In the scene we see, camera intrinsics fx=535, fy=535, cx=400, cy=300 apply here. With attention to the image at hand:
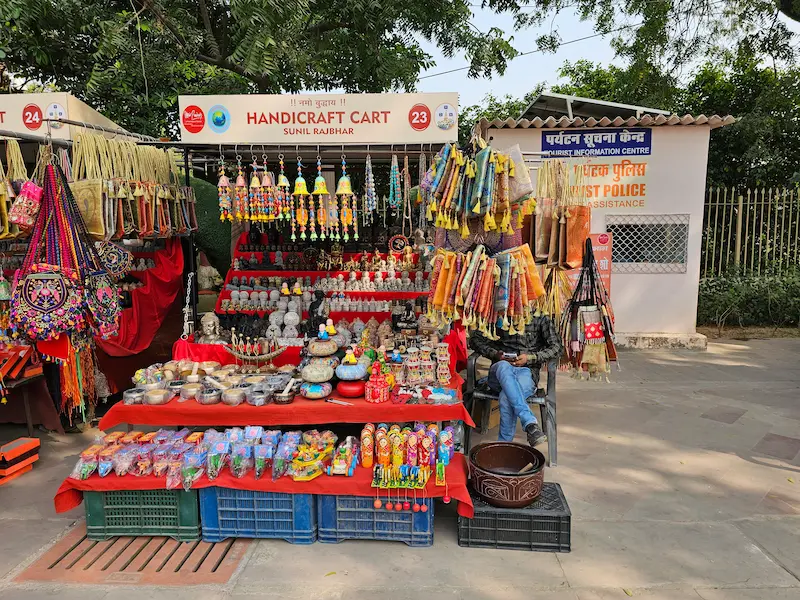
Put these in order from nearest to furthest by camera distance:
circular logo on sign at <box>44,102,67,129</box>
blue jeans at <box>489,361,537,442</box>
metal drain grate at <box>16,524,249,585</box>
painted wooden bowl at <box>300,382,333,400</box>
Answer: metal drain grate at <box>16,524,249,585</box> < painted wooden bowl at <box>300,382,333,400</box> < blue jeans at <box>489,361,537,442</box> < circular logo on sign at <box>44,102,67,129</box>

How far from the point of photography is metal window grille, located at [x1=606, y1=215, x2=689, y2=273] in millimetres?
7270

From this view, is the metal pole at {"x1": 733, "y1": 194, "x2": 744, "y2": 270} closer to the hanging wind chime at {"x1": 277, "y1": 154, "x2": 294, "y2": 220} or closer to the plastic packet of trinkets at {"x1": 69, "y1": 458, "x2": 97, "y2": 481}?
the hanging wind chime at {"x1": 277, "y1": 154, "x2": 294, "y2": 220}

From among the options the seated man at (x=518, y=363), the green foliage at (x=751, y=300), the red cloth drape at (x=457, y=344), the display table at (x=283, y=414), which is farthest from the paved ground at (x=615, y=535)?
the green foliage at (x=751, y=300)

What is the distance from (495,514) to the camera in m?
2.88

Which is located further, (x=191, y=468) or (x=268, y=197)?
(x=268, y=197)

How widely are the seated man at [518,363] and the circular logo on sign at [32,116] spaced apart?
4.36 meters

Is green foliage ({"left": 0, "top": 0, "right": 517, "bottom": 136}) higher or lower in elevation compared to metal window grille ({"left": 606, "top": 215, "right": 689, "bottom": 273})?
higher

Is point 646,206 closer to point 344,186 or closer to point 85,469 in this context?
point 344,186

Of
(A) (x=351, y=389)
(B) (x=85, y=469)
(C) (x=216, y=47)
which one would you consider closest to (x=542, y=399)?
(A) (x=351, y=389)

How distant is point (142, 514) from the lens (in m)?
3.00

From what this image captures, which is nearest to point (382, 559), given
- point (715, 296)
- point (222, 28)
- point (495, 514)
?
point (495, 514)

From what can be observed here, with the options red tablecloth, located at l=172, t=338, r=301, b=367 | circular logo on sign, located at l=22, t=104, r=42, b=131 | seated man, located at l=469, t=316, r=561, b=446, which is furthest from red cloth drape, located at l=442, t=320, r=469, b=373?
circular logo on sign, located at l=22, t=104, r=42, b=131

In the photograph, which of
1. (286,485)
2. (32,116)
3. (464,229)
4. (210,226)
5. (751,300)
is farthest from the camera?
(751,300)

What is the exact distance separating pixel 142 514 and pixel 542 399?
8.78 feet
